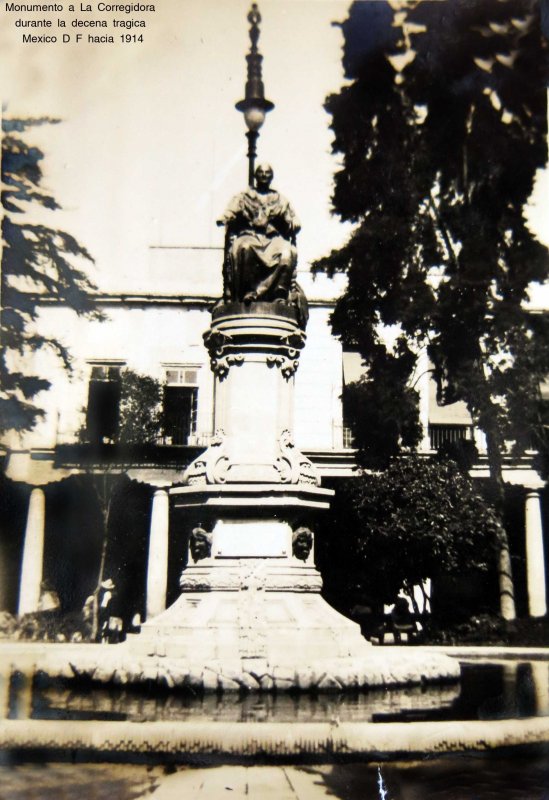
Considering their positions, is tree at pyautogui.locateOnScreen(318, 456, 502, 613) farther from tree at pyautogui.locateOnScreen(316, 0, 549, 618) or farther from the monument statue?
the monument statue

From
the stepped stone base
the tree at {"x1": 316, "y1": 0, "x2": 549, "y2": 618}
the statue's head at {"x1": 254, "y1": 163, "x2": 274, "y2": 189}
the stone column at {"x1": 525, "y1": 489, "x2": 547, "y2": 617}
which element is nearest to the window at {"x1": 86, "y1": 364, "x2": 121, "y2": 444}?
the tree at {"x1": 316, "y1": 0, "x2": 549, "y2": 618}

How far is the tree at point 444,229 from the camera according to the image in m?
17.3

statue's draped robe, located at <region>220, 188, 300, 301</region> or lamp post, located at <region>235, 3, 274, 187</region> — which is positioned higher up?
lamp post, located at <region>235, 3, 274, 187</region>

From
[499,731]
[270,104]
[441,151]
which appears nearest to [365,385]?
[441,151]

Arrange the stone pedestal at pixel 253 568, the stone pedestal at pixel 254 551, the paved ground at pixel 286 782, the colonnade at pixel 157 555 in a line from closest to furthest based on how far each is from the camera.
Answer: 1. the paved ground at pixel 286 782
2. the stone pedestal at pixel 253 568
3. the stone pedestal at pixel 254 551
4. the colonnade at pixel 157 555

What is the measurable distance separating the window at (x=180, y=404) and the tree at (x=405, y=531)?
19.6 feet

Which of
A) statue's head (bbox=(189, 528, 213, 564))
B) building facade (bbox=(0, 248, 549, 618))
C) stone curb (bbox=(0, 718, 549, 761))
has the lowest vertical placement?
stone curb (bbox=(0, 718, 549, 761))

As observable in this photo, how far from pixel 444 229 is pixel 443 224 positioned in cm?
12

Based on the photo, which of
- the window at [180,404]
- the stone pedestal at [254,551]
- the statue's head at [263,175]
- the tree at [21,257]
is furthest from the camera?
the window at [180,404]

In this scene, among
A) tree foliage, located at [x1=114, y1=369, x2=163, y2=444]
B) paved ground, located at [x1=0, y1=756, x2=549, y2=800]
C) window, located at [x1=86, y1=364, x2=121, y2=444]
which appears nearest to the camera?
paved ground, located at [x1=0, y1=756, x2=549, y2=800]

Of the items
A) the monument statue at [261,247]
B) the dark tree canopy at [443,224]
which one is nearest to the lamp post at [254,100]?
the monument statue at [261,247]

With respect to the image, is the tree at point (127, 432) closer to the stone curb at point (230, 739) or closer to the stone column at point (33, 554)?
the stone column at point (33, 554)

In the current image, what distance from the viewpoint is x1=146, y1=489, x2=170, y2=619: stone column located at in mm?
21062

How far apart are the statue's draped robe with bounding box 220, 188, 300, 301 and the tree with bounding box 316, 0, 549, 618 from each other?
703cm
